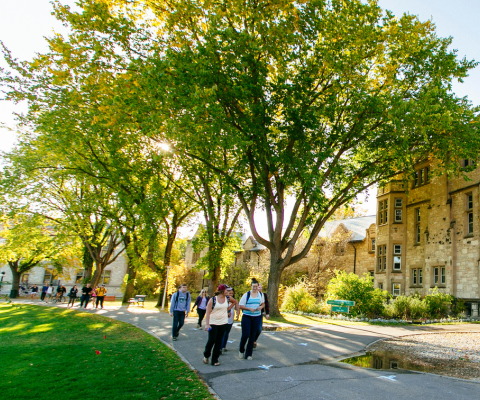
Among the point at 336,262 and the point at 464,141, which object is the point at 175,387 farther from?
the point at 336,262

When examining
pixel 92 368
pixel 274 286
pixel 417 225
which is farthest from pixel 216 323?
pixel 417 225

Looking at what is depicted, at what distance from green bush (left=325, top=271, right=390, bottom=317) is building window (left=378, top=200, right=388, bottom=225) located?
27.8 feet

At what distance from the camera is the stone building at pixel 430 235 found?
20.2 meters

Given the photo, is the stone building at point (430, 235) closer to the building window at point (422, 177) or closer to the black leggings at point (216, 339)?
the building window at point (422, 177)

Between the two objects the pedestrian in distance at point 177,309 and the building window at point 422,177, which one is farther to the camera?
the building window at point 422,177

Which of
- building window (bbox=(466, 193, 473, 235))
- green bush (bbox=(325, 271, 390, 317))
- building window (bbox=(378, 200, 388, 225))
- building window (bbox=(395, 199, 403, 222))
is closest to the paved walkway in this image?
green bush (bbox=(325, 271, 390, 317))

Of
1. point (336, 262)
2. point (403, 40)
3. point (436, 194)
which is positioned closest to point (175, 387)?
point (403, 40)

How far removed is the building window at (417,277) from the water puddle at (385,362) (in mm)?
16605

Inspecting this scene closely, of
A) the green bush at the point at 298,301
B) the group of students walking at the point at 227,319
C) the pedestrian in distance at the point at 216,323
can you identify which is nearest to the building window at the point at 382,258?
the green bush at the point at 298,301

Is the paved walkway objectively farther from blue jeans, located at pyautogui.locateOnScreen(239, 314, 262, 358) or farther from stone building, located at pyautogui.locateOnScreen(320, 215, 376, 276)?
stone building, located at pyautogui.locateOnScreen(320, 215, 376, 276)

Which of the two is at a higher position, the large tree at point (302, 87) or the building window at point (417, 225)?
the large tree at point (302, 87)

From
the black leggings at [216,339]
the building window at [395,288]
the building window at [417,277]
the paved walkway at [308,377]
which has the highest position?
the building window at [417,277]

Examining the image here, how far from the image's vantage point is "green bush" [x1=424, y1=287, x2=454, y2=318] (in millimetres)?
19734

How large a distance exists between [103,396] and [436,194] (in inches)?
918
